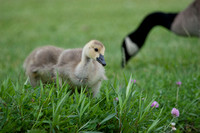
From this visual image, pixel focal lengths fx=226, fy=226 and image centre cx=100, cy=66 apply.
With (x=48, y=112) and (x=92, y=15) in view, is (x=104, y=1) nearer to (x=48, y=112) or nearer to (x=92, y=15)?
(x=92, y=15)

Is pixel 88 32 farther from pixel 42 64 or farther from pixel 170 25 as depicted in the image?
pixel 42 64

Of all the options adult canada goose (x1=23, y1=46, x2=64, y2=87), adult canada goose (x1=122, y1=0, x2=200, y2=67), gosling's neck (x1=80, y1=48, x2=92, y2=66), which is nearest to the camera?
gosling's neck (x1=80, y1=48, x2=92, y2=66)

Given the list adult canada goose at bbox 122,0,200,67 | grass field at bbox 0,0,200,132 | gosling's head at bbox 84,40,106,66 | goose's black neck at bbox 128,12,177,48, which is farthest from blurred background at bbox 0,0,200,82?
gosling's head at bbox 84,40,106,66

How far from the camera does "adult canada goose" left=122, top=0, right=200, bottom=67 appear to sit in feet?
18.7

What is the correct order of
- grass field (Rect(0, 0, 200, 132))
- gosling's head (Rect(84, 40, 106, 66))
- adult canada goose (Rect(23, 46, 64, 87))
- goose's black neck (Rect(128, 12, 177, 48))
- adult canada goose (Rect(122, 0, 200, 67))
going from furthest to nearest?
1. goose's black neck (Rect(128, 12, 177, 48))
2. adult canada goose (Rect(122, 0, 200, 67))
3. adult canada goose (Rect(23, 46, 64, 87))
4. gosling's head (Rect(84, 40, 106, 66))
5. grass field (Rect(0, 0, 200, 132))

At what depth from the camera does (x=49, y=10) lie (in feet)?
49.0

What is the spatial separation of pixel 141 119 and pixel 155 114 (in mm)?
369

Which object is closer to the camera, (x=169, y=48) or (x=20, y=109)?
(x=20, y=109)

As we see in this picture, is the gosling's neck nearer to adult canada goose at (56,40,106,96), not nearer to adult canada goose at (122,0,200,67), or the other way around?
adult canada goose at (56,40,106,96)

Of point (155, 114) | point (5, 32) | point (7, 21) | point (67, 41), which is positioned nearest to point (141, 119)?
point (155, 114)

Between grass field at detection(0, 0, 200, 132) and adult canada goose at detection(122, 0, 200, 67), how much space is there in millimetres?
415

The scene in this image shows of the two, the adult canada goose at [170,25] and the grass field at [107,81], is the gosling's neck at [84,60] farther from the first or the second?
the adult canada goose at [170,25]

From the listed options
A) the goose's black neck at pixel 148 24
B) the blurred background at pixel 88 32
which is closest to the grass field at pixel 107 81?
the blurred background at pixel 88 32

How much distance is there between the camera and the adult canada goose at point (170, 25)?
225 inches
